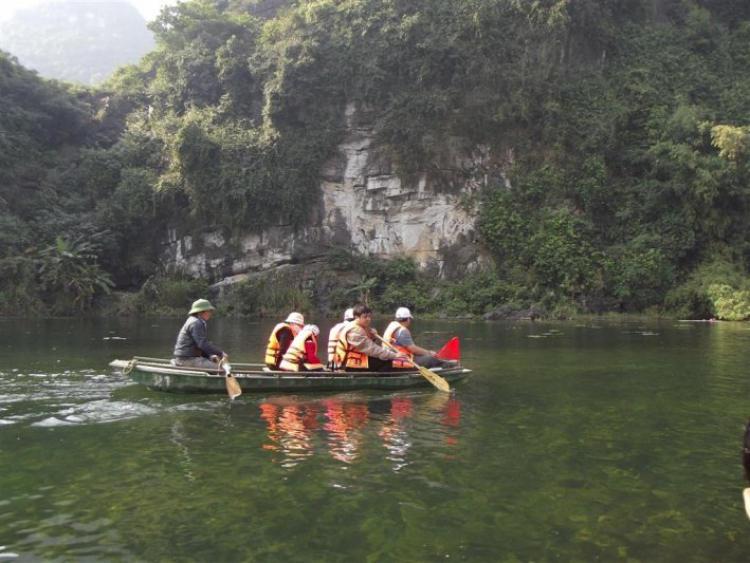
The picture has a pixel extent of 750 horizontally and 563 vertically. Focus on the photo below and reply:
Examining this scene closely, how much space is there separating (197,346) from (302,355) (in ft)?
5.72

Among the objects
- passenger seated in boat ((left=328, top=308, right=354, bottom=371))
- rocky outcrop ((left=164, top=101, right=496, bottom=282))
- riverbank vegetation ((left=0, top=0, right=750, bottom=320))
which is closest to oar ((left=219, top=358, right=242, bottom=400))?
passenger seated in boat ((left=328, top=308, right=354, bottom=371))

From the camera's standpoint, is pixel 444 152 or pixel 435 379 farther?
pixel 444 152

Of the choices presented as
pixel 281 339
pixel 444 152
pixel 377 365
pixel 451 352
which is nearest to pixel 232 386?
pixel 281 339

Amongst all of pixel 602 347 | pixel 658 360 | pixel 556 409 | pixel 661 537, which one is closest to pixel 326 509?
pixel 661 537

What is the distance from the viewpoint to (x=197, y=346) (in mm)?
10664

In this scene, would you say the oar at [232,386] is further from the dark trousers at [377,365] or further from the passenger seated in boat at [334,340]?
the dark trousers at [377,365]

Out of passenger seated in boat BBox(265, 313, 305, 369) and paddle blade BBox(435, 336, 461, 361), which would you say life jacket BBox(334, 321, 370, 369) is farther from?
paddle blade BBox(435, 336, 461, 361)

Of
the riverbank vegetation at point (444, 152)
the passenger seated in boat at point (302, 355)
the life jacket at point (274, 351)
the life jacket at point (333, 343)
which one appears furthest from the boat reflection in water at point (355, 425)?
the riverbank vegetation at point (444, 152)

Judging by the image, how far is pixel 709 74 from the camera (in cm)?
3781

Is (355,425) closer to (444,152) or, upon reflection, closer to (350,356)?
(350,356)

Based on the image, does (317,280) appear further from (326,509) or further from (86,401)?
(326,509)

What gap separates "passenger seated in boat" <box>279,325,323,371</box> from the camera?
35.5 ft

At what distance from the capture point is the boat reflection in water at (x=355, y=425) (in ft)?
23.4

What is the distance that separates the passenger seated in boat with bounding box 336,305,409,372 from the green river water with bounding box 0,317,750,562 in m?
0.68
